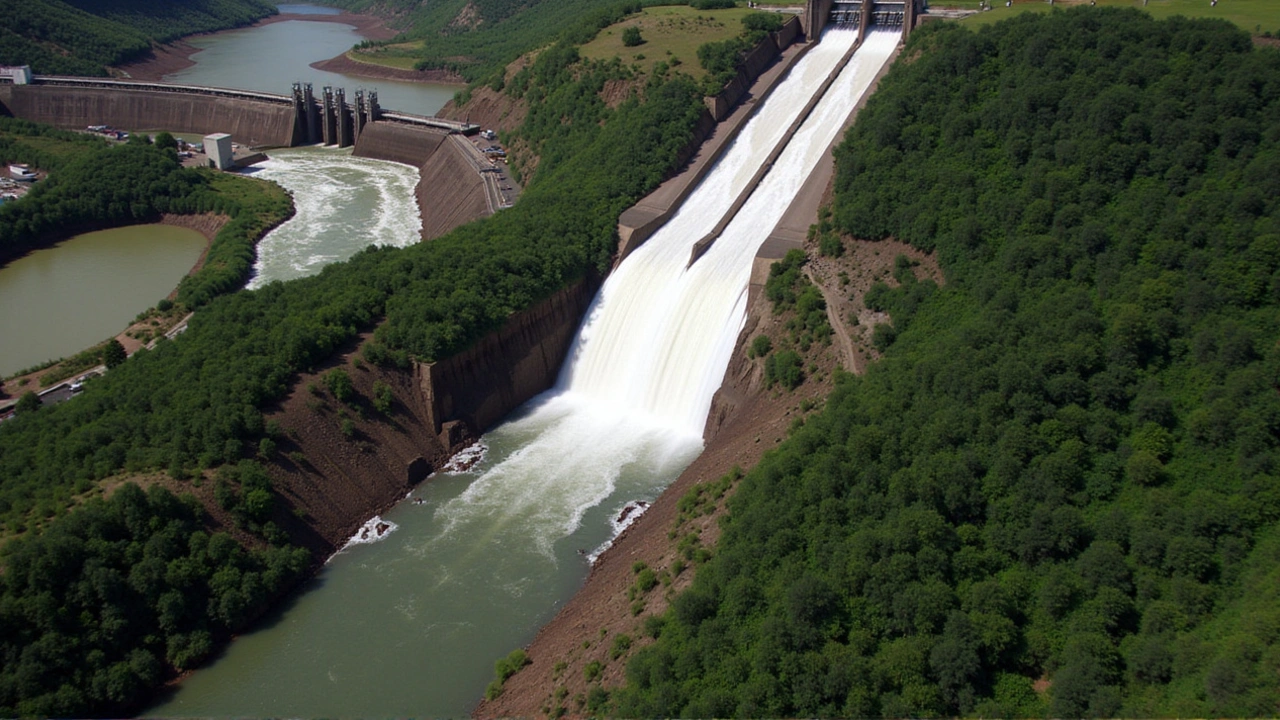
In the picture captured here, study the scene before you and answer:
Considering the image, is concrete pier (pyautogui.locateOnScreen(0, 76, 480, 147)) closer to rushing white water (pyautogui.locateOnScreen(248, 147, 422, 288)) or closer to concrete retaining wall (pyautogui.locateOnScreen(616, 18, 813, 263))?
rushing white water (pyautogui.locateOnScreen(248, 147, 422, 288))

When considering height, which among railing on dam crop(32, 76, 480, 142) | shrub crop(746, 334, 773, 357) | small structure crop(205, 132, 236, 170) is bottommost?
shrub crop(746, 334, 773, 357)

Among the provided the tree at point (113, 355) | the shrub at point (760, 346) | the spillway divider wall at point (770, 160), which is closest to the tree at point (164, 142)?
the tree at point (113, 355)

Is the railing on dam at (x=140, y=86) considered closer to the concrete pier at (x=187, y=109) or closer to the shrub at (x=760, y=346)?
the concrete pier at (x=187, y=109)

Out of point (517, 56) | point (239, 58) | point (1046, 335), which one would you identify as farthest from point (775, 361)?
point (239, 58)

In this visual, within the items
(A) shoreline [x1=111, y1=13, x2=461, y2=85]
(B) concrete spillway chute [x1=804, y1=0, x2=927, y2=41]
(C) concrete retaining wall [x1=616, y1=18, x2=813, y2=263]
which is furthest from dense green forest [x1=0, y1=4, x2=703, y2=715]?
(A) shoreline [x1=111, y1=13, x2=461, y2=85]

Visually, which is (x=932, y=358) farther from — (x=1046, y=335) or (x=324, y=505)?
(x=324, y=505)
